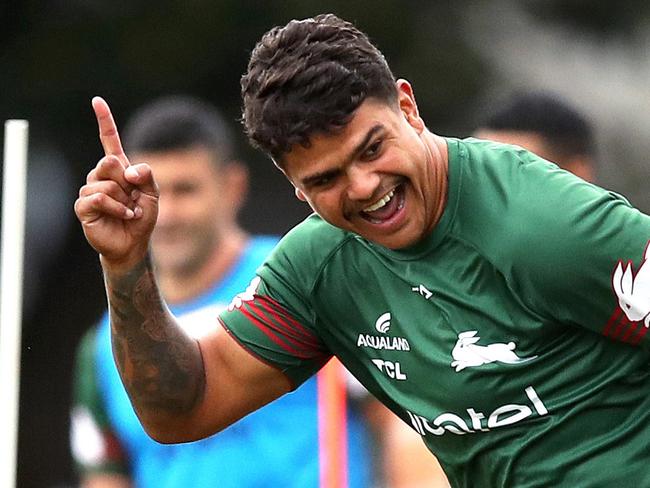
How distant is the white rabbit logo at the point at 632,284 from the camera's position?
2.62 m

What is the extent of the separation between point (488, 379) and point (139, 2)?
2824mm

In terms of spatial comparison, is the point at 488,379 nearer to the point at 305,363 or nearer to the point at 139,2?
the point at 305,363

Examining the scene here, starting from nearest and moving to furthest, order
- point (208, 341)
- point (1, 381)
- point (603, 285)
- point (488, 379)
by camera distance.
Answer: point (603, 285)
point (488, 379)
point (208, 341)
point (1, 381)

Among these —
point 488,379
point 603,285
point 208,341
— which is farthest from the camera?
point 208,341

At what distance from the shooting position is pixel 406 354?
116 inches

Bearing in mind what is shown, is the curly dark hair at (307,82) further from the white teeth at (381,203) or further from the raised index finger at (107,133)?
the raised index finger at (107,133)

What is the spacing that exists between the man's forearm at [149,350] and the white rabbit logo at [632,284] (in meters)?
1.02

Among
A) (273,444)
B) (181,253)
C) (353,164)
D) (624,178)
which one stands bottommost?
(273,444)

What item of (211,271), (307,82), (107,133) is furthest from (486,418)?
(211,271)

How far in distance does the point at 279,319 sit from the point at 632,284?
2.89 feet

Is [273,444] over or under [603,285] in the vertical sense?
under

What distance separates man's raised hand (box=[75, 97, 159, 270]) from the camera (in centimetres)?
282

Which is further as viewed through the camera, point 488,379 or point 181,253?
point 181,253

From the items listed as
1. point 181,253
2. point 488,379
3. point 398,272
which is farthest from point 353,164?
point 181,253
